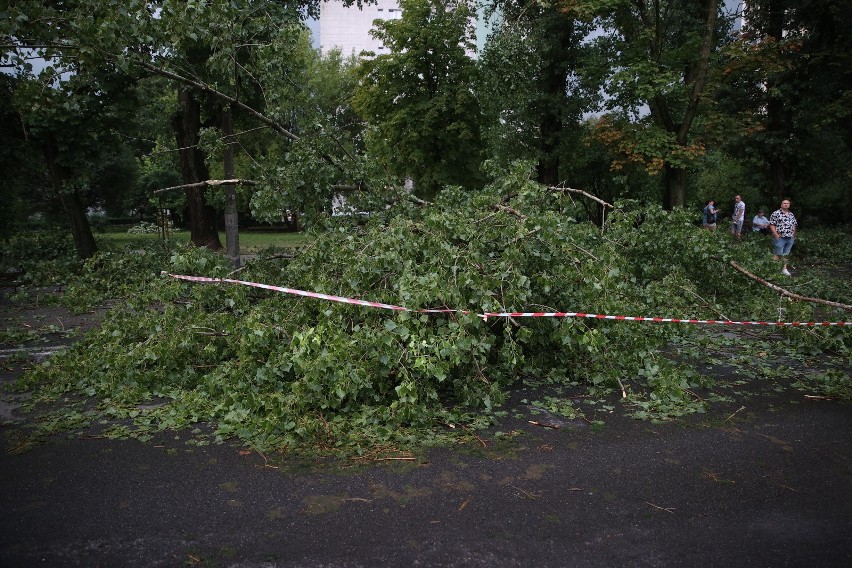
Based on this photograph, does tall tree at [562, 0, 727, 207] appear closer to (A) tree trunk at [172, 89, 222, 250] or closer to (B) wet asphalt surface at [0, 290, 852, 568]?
(A) tree trunk at [172, 89, 222, 250]

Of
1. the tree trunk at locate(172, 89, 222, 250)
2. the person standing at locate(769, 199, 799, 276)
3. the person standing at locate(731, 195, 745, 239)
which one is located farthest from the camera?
the person standing at locate(731, 195, 745, 239)

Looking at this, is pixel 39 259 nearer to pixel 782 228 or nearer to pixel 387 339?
pixel 387 339

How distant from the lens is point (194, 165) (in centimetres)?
1723

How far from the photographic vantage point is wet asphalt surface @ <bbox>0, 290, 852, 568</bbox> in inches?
127

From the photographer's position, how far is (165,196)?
1061 inches

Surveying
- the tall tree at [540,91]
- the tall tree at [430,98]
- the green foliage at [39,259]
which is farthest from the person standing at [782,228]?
the green foliage at [39,259]

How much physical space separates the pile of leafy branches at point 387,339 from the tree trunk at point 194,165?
10.6m

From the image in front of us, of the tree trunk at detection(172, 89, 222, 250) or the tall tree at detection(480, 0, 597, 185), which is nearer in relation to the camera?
the tree trunk at detection(172, 89, 222, 250)

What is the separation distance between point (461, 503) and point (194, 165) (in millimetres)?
15629

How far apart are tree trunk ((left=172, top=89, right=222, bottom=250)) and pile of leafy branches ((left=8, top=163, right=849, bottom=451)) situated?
10567 millimetres

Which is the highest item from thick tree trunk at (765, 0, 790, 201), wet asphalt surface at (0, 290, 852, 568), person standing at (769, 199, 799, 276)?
thick tree trunk at (765, 0, 790, 201)

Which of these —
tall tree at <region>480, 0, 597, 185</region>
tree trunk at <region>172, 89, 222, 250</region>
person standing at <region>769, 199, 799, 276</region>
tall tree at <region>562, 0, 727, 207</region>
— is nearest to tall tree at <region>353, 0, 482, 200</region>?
tall tree at <region>480, 0, 597, 185</region>

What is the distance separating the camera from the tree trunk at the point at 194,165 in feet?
55.6

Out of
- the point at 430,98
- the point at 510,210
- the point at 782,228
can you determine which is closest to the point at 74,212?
the point at 430,98
